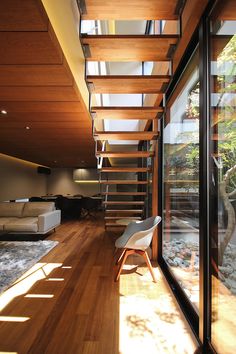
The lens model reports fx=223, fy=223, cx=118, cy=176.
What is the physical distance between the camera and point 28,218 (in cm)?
575

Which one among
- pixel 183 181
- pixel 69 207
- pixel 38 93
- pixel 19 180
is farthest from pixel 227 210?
pixel 19 180

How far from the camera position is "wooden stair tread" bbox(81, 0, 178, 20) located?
1586 millimetres

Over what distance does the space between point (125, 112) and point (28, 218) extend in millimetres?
4311

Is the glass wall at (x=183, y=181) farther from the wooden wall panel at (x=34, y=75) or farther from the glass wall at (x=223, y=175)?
the wooden wall panel at (x=34, y=75)

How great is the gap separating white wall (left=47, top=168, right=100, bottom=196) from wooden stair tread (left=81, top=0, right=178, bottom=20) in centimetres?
992

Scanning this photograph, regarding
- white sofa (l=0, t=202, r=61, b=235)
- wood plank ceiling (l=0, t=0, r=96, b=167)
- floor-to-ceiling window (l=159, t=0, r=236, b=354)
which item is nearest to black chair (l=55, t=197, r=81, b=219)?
white sofa (l=0, t=202, r=61, b=235)

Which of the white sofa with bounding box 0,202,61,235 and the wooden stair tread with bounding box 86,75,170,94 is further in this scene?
the white sofa with bounding box 0,202,61,235

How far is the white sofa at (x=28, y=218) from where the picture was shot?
5168 mm

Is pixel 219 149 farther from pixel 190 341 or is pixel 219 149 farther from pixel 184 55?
pixel 190 341

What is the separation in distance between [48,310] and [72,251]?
6.81 feet

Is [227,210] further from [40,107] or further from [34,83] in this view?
[40,107]

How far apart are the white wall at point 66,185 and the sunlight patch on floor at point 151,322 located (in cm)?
867

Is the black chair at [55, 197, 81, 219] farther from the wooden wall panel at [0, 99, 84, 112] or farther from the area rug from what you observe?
the wooden wall panel at [0, 99, 84, 112]

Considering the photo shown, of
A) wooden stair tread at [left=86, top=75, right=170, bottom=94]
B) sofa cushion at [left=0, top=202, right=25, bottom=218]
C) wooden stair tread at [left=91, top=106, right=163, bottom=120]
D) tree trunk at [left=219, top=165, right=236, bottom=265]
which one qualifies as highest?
wooden stair tread at [left=86, top=75, right=170, bottom=94]
